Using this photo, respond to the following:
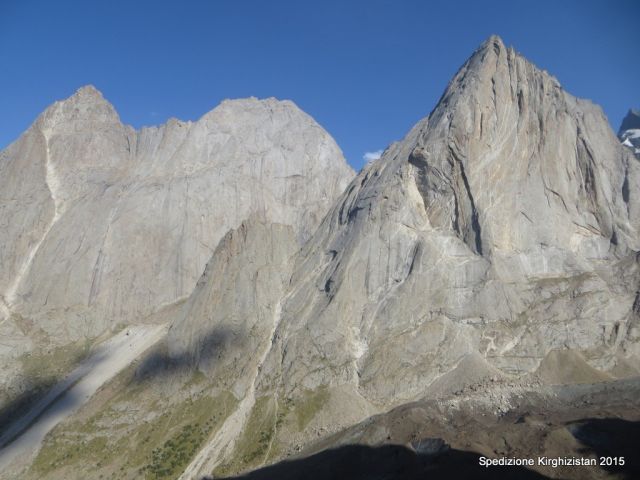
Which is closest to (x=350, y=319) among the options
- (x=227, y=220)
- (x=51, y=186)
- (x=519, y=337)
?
(x=519, y=337)

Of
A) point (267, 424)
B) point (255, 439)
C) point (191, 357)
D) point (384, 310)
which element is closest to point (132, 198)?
point (191, 357)

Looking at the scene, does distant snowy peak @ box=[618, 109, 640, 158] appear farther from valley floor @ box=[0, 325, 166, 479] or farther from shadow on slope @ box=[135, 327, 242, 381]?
valley floor @ box=[0, 325, 166, 479]

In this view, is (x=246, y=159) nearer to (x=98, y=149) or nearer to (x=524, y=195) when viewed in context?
(x=98, y=149)

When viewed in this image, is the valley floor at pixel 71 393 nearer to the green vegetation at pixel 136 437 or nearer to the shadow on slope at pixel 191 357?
the green vegetation at pixel 136 437

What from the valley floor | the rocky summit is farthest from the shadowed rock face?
the valley floor

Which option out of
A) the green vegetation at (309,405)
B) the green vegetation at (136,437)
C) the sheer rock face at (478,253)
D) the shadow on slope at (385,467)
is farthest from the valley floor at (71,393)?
the green vegetation at (309,405)

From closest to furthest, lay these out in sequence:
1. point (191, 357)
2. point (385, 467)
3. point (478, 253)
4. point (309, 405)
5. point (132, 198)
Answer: point (385, 467) → point (309, 405) → point (478, 253) → point (191, 357) → point (132, 198)

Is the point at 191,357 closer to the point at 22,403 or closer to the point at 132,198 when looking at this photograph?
the point at 22,403
